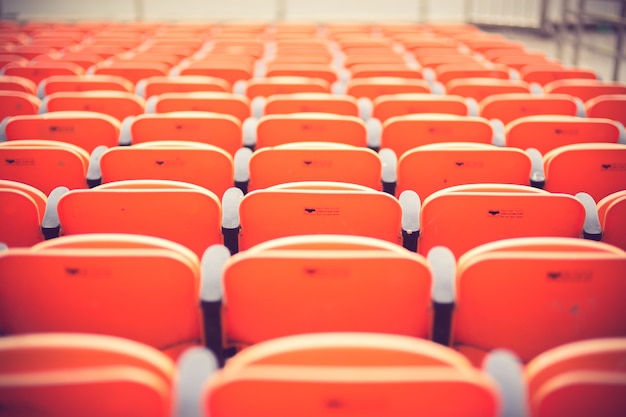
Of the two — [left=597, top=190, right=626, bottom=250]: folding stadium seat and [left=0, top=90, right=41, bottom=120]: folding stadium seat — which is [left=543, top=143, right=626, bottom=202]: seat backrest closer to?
[left=597, top=190, right=626, bottom=250]: folding stadium seat

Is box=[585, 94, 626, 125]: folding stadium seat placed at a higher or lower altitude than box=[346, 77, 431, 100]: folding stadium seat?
lower

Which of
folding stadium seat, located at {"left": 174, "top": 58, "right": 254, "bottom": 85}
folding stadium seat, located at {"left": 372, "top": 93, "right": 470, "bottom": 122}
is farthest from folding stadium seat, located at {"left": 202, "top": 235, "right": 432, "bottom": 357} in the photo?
folding stadium seat, located at {"left": 174, "top": 58, "right": 254, "bottom": 85}

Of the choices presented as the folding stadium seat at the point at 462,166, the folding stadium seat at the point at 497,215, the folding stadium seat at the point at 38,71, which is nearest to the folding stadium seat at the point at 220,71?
the folding stadium seat at the point at 38,71

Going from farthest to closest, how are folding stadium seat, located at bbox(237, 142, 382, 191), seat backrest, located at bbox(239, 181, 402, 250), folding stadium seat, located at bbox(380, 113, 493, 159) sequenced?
folding stadium seat, located at bbox(380, 113, 493, 159) < folding stadium seat, located at bbox(237, 142, 382, 191) < seat backrest, located at bbox(239, 181, 402, 250)

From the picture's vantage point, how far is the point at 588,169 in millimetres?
2812

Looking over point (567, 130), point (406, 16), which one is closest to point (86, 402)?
point (567, 130)

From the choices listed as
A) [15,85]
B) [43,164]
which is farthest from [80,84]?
[43,164]

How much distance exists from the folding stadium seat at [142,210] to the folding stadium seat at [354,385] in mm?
1150

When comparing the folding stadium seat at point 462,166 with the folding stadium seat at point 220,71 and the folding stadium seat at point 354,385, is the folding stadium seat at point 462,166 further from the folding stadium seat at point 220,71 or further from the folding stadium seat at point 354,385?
the folding stadium seat at point 220,71

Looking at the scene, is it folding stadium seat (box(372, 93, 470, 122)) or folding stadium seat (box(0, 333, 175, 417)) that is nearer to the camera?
folding stadium seat (box(0, 333, 175, 417))

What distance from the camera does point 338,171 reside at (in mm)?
2766

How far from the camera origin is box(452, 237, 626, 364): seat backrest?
1.56 meters

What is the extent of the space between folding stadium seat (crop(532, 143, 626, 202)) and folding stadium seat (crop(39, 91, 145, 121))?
2.90 metres

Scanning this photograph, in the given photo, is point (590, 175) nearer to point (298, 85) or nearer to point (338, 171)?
point (338, 171)
